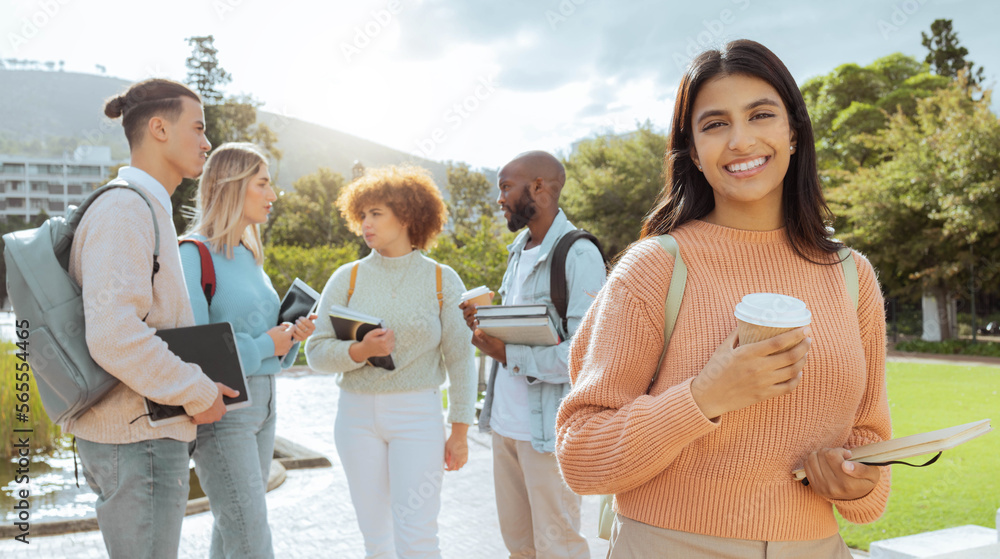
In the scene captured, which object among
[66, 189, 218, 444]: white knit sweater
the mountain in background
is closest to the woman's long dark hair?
[66, 189, 218, 444]: white knit sweater

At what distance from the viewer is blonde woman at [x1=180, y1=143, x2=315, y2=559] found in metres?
2.96

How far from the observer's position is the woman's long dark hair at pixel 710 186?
65.6 inches

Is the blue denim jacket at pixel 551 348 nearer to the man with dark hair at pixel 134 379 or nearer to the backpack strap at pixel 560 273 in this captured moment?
the backpack strap at pixel 560 273

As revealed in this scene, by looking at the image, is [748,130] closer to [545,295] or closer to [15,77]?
[545,295]

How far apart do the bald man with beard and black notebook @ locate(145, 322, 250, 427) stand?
122 centimetres

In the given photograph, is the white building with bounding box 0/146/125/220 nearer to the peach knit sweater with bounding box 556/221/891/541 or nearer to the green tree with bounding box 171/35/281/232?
the green tree with bounding box 171/35/281/232

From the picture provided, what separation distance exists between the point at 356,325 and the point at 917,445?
261 cm

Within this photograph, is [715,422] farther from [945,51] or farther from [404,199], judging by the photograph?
[945,51]

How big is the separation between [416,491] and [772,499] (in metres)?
2.22

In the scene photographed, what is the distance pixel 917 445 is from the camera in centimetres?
141

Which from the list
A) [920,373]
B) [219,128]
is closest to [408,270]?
[920,373]

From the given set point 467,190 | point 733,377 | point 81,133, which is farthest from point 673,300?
point 81,133

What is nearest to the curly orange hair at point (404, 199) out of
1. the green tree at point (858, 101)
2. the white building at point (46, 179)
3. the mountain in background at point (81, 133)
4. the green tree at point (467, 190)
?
the green tree at point (858, 101)

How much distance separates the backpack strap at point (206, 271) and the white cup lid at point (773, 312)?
8.68 feet
